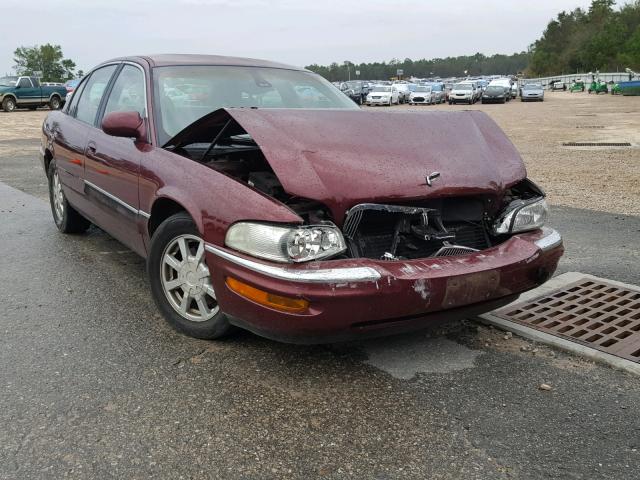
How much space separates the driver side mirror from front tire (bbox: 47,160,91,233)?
1.99 m

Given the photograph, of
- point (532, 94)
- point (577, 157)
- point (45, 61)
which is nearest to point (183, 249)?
point (577, 157)

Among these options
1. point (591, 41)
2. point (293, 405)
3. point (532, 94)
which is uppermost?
point (591, 41)

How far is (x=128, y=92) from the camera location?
15.0 feet

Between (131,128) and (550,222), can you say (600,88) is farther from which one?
(131,128)

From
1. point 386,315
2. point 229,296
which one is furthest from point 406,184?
point 229,296

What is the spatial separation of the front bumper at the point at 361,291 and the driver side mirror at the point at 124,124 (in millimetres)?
1220

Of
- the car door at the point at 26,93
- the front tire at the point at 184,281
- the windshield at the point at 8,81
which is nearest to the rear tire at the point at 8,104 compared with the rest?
the car door at the point at 26,93

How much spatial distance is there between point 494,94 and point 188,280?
43.6 metres

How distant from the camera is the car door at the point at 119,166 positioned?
4.00m

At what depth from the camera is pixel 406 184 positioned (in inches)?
126

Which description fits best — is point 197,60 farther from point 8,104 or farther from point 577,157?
point 8,104

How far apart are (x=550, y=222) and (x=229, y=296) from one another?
14.9 feet

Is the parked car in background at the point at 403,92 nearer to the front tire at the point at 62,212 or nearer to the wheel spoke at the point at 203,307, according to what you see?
the front tire at the point at 62,212

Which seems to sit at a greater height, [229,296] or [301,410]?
[229,296]
